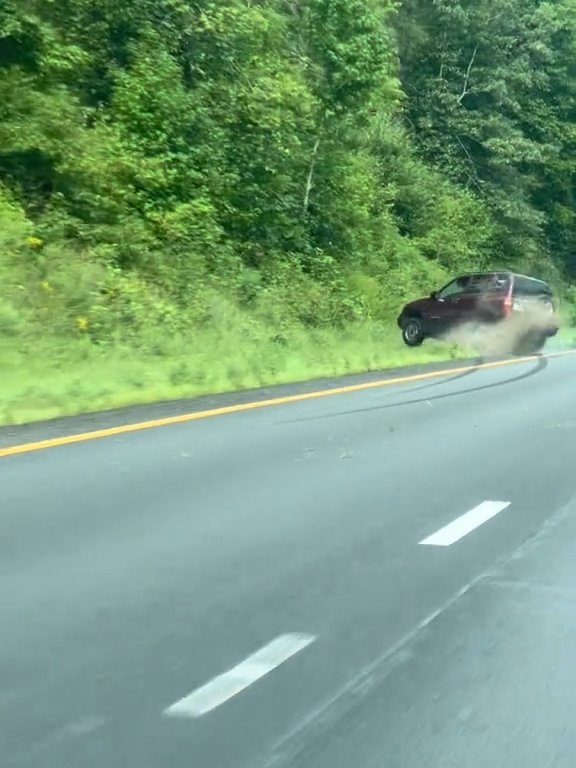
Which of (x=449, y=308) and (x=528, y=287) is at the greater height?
(x=528, y=287)

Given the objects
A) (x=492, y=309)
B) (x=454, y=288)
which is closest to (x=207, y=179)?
(x=454, y=288)

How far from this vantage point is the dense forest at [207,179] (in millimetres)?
23969

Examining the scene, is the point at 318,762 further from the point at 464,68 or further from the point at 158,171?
the point at 464,68

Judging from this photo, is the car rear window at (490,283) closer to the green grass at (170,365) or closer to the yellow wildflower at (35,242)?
the green grass at (170,365)

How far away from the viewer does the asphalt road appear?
17.9 feet

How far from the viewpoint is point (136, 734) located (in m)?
5.44

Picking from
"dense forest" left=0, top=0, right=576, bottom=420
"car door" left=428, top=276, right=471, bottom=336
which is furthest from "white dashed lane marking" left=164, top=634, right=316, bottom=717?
"car door" left=428, top=276, right=471, bottom=336

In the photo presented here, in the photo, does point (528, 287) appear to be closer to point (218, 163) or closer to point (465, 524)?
point (218, 163)

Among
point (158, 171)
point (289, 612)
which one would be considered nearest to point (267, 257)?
point (158, 171)

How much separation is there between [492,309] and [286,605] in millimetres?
22461

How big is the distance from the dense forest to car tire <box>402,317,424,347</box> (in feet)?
2.95

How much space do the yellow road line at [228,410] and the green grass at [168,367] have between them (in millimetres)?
1072

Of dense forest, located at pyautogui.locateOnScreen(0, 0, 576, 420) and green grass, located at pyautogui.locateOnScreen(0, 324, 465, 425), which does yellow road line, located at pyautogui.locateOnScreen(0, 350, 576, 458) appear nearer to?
green grass, located at pyautogui.locateOnScreen(0, 324, 465, 425)

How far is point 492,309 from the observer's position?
1157 inches
